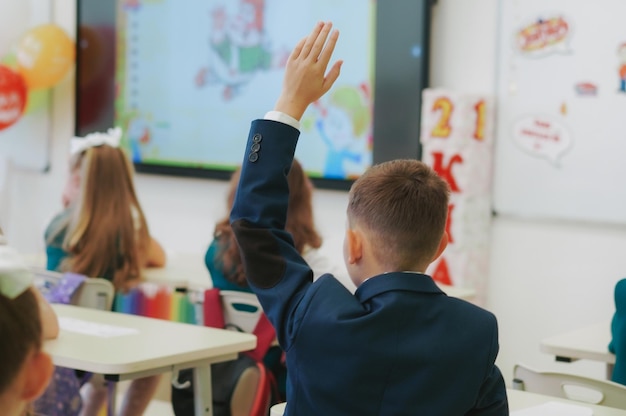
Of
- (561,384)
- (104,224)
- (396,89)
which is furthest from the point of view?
(396,89)

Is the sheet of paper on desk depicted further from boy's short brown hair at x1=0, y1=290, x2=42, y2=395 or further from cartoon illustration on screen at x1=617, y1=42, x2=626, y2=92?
cartoon illustration on screen at x1=617, y1=42, x2=626, y2=92

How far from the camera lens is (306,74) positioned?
5.50 feet

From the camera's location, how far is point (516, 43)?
4398mm

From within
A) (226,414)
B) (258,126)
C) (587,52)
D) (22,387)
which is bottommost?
(226,414)

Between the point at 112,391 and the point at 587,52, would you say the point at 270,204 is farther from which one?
the point at 587,52

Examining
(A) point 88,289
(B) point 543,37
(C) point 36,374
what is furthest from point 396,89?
(C) point 36,374

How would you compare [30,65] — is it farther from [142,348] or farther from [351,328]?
[351,328]

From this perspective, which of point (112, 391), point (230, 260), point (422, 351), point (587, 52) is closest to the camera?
point (422, 351)

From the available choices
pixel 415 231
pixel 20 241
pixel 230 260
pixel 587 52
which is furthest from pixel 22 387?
pixel 20 241

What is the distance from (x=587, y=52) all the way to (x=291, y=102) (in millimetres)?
2782

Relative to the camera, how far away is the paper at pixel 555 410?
223 centimetres

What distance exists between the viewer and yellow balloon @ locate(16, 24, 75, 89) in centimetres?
587

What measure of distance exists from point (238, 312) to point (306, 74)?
202 cm

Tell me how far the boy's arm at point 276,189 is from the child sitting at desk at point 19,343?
63 cm
